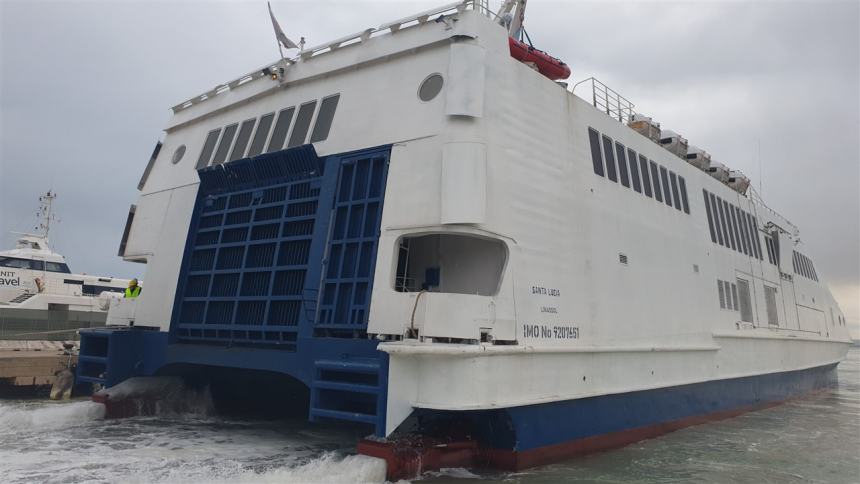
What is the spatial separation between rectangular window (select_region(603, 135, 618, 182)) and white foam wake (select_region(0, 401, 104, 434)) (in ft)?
29.0

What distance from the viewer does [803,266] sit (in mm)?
18906

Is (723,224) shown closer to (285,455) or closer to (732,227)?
(732,227)

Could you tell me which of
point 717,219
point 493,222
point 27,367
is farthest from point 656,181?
point 27,367

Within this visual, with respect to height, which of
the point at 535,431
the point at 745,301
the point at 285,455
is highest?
the point at 745,301

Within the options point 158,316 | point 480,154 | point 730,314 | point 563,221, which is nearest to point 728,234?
point 730,314

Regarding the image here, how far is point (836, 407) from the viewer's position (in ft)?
52.4

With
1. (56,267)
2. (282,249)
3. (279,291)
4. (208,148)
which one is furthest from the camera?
(56,267)

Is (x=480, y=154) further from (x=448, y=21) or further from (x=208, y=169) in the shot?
(x=208, y=169)

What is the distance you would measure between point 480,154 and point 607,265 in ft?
10.1

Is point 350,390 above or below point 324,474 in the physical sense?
above

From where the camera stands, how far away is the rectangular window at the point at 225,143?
32.7 feet

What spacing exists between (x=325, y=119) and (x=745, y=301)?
1065cm

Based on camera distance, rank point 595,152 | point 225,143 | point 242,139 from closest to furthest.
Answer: point 595,152 < point 242,139 < point 225,143

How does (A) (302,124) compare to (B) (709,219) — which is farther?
Answer: (B) (709,219)
